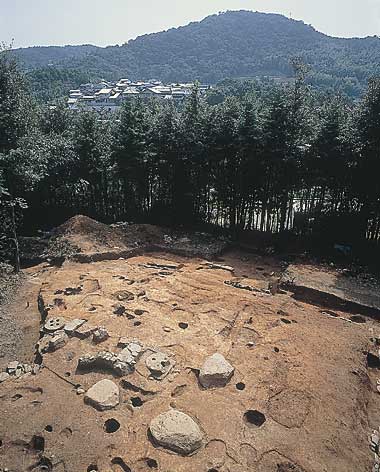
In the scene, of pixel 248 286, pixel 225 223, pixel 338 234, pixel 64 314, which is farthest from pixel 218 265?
pixel 64 314

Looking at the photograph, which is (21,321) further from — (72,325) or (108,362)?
(108,362)

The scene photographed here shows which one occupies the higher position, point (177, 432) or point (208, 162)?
point (208, 162)

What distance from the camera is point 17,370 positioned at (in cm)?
826

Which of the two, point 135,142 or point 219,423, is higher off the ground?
point 135,142

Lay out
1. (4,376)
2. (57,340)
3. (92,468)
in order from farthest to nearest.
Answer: (57,340)
(4,376)
(92,468)

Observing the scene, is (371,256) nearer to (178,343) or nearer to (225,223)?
(225,223)

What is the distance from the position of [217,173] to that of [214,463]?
1215 cm

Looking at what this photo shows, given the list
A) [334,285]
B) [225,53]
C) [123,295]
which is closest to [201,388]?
[123,295]

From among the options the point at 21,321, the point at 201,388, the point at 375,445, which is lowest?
the point at 21,321

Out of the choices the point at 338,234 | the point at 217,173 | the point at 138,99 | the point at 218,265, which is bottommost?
the point at 218,265

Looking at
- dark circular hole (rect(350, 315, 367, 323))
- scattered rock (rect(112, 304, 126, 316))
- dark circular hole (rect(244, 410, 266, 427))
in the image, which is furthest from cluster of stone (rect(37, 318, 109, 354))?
dark circular hole (rect(350, 315, 367, 323))

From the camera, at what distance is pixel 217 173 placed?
648 inches

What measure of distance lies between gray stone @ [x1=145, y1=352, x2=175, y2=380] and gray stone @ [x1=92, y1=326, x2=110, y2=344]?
1.32 m

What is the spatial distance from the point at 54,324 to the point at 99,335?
1.42 meters
